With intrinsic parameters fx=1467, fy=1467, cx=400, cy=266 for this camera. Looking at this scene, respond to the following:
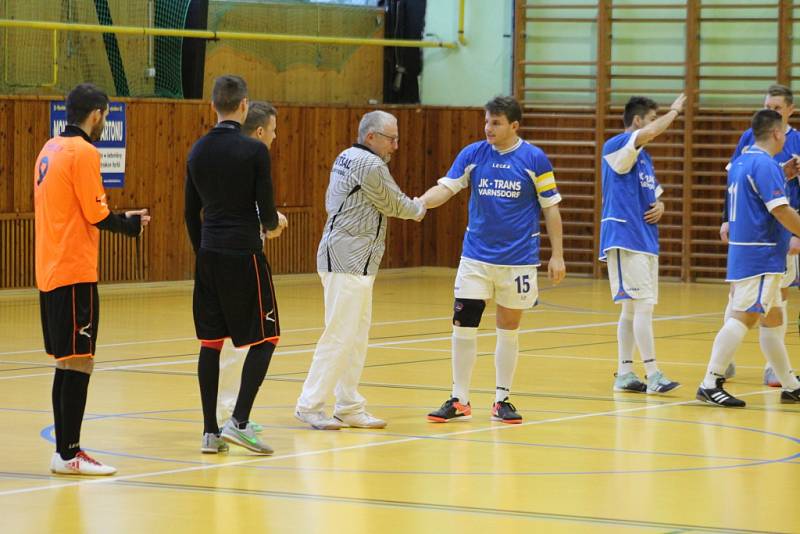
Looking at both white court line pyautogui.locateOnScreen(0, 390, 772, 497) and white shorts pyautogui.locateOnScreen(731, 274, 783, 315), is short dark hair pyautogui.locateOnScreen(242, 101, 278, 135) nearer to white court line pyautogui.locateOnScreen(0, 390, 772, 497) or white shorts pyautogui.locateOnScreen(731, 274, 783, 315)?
white court line pyautogui.locateOnScreen(0, 390, 772, 497)

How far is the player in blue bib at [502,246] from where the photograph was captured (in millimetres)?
8008

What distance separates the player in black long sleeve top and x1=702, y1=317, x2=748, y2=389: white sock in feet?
9.74

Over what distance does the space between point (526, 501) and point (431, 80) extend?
14.6 metres

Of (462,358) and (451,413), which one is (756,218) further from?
(451,413)

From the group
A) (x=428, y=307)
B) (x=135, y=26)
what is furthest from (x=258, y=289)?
(x=135, y=26)

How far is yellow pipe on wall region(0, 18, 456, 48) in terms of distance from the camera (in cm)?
1528

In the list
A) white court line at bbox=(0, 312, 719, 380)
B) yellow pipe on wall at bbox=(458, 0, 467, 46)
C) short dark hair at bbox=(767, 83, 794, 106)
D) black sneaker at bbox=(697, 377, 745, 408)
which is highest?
yellow pipe on wall at bbox=(458, 0, 467, 46)

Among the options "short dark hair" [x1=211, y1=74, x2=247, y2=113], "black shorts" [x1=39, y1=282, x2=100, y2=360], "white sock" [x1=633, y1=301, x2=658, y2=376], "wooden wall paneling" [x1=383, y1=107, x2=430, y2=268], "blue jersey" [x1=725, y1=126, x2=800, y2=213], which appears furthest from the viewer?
"wooden wall paneling" [x1=383, y1=107, x2=430, y2=268]

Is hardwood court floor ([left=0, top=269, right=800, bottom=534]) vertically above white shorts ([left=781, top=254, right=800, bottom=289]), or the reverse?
A: white shorts ([left=781, top=254, right=800, bottom=289])

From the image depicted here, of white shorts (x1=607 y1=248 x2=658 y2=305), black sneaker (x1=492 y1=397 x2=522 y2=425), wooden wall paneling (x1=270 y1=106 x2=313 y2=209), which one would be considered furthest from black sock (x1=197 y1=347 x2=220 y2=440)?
wooden wall paneling (x1=270 y1=106 x2=313 y2=209)

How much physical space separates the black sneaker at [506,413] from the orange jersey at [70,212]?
2644 mm

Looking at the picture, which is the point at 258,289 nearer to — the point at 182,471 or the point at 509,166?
the point at 182,471

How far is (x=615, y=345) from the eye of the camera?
38.7 ft

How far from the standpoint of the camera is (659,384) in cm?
916
